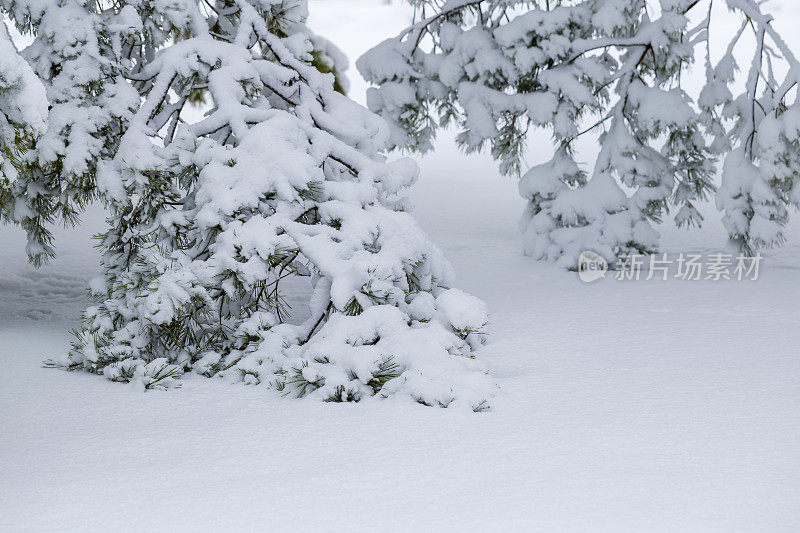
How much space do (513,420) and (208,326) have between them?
227 cm

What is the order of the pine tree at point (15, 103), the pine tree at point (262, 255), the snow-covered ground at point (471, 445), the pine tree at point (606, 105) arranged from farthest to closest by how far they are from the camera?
the pine tree at point (606, 105), the pine tree at point (262, 255), the pine tree at point (15, 103), the snow-covered ground at point (471, 445)

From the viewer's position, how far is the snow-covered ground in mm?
2924

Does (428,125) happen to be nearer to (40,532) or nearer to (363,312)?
(363,312)

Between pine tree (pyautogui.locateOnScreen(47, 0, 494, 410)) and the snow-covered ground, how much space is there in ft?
→ 0.80

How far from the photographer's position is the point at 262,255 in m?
4.64

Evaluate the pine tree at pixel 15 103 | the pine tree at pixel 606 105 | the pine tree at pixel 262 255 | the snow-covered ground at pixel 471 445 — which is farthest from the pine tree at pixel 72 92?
the pine tree at pixel 606 105

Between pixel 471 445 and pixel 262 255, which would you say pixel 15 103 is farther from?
pixel 471 445

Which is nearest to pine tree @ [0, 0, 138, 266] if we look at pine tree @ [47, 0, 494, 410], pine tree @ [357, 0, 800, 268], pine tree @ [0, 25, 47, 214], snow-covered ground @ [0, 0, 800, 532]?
pine tree @ [47, 0, 494, 410]

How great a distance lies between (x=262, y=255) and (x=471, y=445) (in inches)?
68.8

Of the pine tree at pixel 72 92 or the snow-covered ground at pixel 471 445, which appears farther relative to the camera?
the pine tree at pixel 72 92

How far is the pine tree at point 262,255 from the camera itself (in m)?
4.50

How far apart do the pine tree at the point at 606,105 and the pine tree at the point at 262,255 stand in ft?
10.5

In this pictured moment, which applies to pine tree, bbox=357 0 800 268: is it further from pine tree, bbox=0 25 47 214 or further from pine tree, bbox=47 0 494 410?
pine tree, bbox=0 25 47 214

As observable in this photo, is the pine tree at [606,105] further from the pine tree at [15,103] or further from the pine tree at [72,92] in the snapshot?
the pine tree at [15,103]
